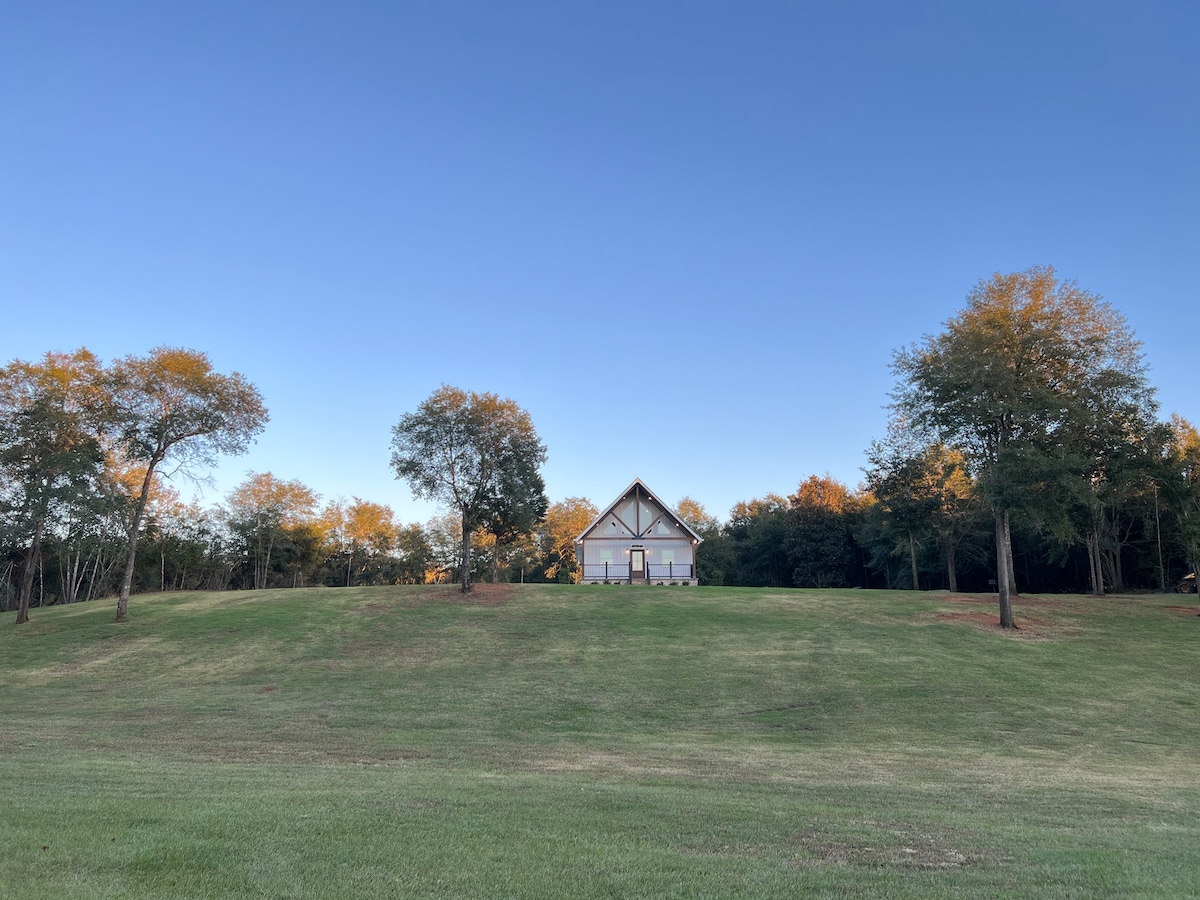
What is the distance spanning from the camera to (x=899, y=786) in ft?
38.7

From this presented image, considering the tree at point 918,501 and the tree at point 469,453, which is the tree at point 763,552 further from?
the tree at point 469,453

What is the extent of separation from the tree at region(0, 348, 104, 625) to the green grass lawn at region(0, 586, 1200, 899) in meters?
5.55

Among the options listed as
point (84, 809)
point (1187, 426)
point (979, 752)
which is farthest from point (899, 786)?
point (1187, 426)

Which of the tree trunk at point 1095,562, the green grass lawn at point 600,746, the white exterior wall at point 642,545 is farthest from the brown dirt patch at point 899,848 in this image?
the white exterior wall at point 642,545

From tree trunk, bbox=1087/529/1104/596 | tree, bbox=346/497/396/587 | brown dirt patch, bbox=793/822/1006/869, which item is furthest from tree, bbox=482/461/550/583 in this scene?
tree, bbox=346/497/396/587

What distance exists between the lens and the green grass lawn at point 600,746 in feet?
20.8

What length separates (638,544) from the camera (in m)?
54.6

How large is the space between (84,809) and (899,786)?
35.4ft

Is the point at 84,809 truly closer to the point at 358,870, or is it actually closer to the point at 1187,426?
the point at 358,870

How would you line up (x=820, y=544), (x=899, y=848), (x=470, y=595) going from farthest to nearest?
1. (x=820, y=544)
2. (x=470, y=595)
3. (x=899, y=848)

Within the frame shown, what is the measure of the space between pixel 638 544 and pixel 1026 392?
29917 millimetres

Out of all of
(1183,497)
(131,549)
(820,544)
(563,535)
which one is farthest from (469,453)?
(563,535)

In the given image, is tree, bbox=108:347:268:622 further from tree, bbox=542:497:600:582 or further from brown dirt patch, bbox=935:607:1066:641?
tree, bbox=542:497:600:582

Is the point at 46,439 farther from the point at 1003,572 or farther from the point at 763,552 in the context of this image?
the point at 763,552
